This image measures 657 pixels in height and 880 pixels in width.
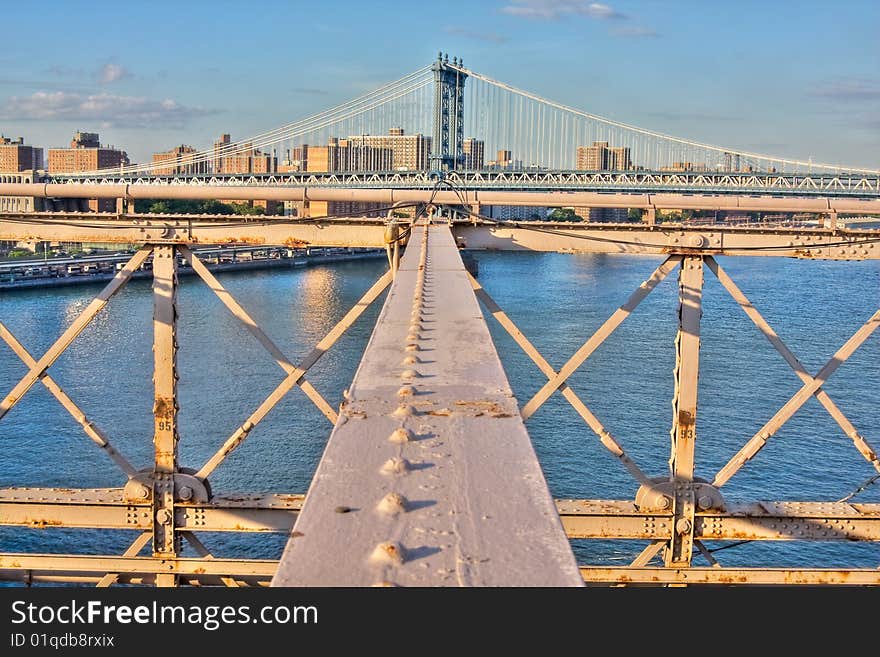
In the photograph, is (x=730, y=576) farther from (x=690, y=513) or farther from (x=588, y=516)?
(x=588, y=516)

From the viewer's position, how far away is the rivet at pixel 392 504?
4.83ft

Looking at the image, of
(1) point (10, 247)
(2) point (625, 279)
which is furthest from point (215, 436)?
(1) point (10, 247)

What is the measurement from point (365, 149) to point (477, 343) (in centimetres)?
6404

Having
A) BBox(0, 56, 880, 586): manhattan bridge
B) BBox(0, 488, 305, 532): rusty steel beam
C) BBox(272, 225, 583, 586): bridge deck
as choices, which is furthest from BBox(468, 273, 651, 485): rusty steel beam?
BBox(272, 225, 583, 586): bridge deck

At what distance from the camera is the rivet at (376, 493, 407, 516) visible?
1471mm

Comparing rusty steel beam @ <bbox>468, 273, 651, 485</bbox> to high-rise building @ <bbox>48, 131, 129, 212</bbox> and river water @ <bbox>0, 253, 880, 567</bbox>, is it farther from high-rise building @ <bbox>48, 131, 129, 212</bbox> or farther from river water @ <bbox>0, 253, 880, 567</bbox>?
high-rise building @ <bbox>48, 131, 129, 212</bbox>

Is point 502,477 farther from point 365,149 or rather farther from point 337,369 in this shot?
point 365,149

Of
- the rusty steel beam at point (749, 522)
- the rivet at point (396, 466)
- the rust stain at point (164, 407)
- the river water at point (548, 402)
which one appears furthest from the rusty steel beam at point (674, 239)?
the river water at point (548, 402)

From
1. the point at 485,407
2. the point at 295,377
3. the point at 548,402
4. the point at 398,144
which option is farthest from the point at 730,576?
the point at 398,144

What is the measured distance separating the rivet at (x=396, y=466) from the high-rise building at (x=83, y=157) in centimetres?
8480

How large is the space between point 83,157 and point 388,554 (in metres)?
92.7

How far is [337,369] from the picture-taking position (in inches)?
768

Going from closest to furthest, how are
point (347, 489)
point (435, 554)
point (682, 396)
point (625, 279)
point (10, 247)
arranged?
point (435, 554), point (347, 489), point (682, 396), point (625, 279), point (10, 247)

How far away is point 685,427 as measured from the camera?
15.8ft
